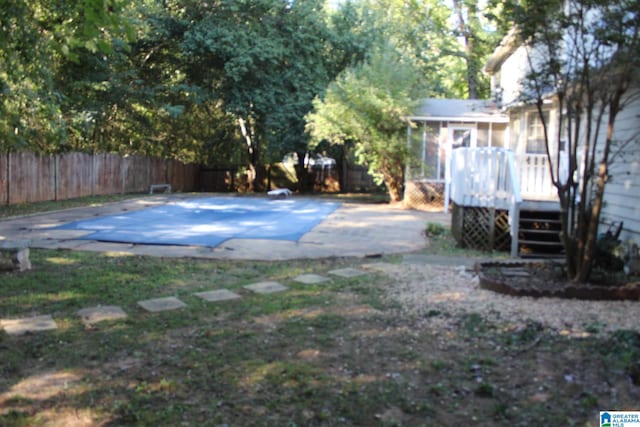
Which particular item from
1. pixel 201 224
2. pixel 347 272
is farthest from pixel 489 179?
pixel 201 224

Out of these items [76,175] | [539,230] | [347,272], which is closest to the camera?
[347,272]

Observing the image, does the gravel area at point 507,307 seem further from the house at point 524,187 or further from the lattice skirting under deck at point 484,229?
the lattice skirting under deck at point 484,229

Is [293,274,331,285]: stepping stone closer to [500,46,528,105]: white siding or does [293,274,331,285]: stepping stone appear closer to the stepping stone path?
the stepping stone path

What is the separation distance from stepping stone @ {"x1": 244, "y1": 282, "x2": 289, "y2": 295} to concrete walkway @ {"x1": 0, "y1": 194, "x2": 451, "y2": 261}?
1753mm

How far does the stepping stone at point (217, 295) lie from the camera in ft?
18.1

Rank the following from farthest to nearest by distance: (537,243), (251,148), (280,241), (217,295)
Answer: (251,148)
(280,241)
(537,243)
(217,295)

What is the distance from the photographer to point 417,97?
17.6 meters

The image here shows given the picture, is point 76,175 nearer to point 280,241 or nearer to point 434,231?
point 280,241

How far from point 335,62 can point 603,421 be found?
22.0m

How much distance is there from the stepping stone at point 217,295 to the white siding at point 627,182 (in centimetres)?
516

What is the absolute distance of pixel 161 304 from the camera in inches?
207

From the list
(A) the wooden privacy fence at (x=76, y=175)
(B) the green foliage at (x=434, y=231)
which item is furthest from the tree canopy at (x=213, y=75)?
(B) the green foliage at (x=434, y=231)

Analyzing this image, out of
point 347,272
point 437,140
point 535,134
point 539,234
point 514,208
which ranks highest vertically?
point 437,140

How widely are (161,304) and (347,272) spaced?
2581 millimetres
